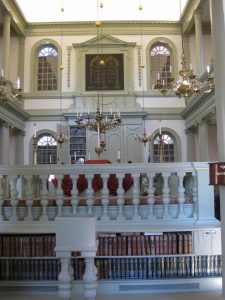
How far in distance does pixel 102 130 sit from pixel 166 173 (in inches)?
207

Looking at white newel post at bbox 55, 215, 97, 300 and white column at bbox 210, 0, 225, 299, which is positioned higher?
white column at bbox 210, 0, 225, 299

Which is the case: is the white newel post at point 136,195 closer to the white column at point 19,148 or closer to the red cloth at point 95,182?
the red cloth at point 95,182

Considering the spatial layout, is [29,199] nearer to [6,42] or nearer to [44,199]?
[44,199]

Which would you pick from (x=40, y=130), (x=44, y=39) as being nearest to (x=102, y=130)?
(x=40, y=130)

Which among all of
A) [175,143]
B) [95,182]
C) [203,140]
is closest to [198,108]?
[203,140]

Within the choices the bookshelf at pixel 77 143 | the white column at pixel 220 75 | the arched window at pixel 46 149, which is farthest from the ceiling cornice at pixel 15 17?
the white column at pixel 220 75

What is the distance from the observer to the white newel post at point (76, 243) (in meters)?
3.04

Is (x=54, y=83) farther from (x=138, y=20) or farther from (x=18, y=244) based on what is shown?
(x=18, y=244)

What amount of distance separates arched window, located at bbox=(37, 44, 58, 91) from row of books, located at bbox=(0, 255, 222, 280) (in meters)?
12.3

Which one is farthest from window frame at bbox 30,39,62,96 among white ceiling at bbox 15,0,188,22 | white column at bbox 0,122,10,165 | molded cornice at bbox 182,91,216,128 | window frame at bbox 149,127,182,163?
molded cornice at bbox 182,91,216,128

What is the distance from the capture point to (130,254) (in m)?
4.17

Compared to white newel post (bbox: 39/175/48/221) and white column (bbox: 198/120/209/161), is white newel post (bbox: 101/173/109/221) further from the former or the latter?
white column (bbox: 198/120/209/161)

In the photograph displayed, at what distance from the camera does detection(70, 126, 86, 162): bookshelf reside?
49.7ft

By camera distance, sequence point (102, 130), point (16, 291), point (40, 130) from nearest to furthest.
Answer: point (16, 291)
point (102, 130)
point (40, 130)
